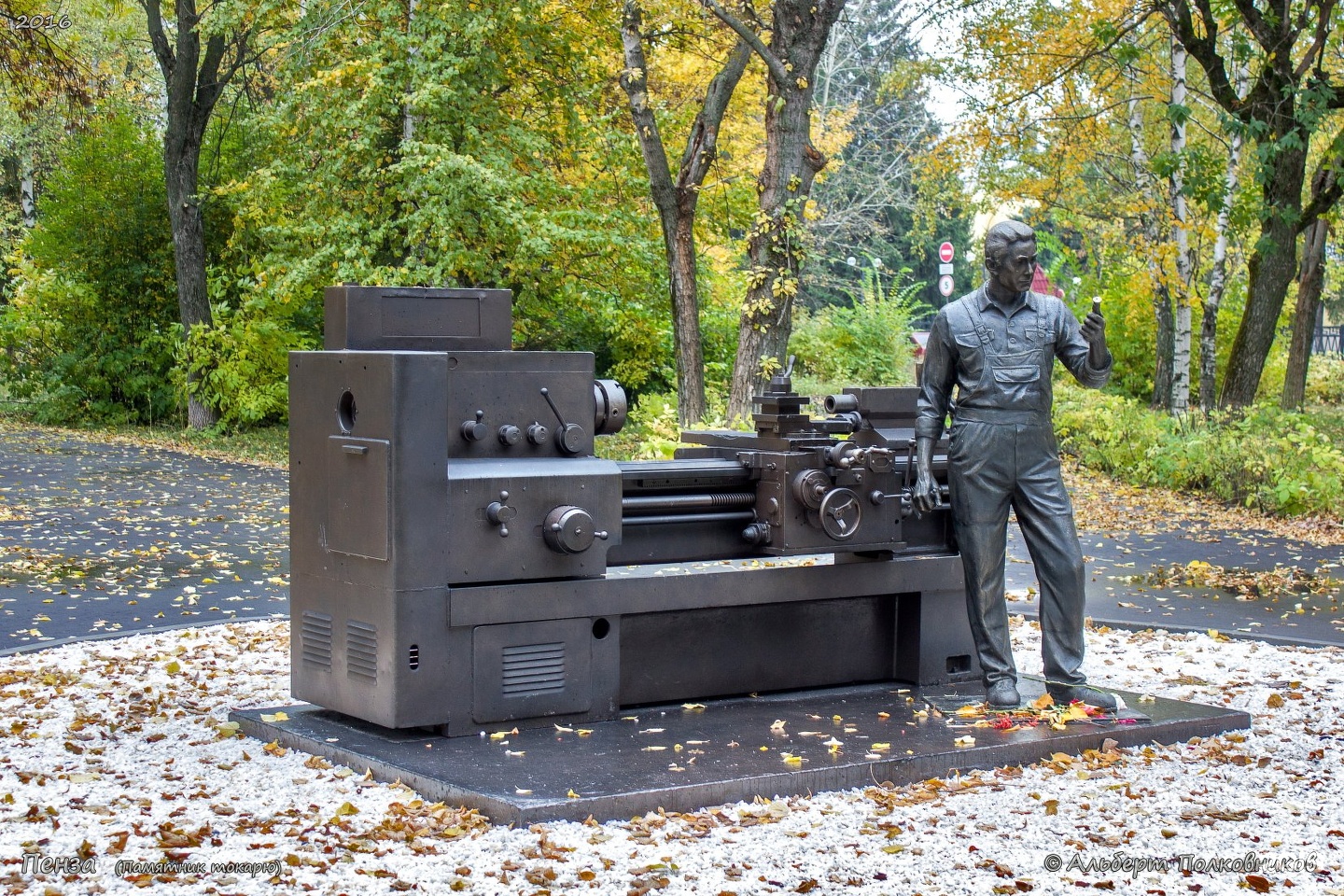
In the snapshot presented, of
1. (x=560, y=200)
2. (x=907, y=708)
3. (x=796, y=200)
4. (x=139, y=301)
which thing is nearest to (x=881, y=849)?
(x=907, y=708)

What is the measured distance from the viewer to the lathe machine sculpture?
5785mm

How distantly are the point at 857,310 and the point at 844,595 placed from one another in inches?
903

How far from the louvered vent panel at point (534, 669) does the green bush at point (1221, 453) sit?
1068cm

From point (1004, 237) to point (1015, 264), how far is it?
5.1 inches

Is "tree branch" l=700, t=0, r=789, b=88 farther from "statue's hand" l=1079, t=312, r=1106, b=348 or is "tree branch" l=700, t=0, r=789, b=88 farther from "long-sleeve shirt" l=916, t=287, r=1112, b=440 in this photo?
"statue's hand" l=1079, t=312, r=1106, b=348

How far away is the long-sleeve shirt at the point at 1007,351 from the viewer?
20.8 feet

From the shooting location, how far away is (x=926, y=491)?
6496mm

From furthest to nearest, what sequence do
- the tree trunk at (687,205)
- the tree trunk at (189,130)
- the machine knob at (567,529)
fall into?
the tree trunk at (189,130) → the tree trunk at (687,205) → the machine knob at (567,529)

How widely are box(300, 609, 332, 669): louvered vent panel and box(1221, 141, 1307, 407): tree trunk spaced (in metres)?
13.1

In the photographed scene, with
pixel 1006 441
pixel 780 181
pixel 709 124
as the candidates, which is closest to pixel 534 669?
pixel 1006 441

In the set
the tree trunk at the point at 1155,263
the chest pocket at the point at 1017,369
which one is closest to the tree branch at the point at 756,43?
the tree trunk at the point at 1155,263

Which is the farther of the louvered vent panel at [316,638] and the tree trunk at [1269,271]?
the tree trunk at [1269,271]

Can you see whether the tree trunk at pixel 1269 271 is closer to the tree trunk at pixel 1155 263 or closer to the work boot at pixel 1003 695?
the tree trunk at pixel 1155 263

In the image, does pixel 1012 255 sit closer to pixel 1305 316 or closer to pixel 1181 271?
pixel 1181 271
